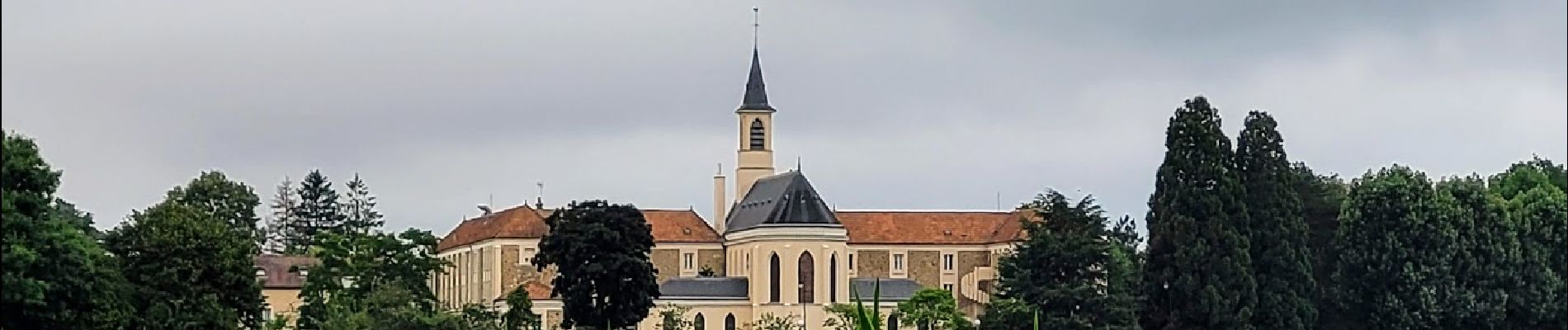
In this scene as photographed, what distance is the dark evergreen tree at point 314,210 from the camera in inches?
4439

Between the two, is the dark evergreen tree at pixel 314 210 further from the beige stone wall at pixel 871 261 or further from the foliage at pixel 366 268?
the foliage at pixel 366 268

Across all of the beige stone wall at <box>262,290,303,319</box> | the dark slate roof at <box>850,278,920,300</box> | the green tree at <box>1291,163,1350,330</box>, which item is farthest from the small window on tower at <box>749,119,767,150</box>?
the green tree at <box>1291,163,1350,330</box>

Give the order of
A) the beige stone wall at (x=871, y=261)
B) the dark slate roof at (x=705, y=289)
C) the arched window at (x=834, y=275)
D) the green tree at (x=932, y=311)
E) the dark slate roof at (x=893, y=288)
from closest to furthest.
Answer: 1. the green tree at (x=932, y=311)
2. the dark slate roof at (x=705, y=289)
3. the dark slate roof at (x=893, y=288)
4. the arched window at (x=834, y=275)
5. the beige stone wall at (x=871, y=261)

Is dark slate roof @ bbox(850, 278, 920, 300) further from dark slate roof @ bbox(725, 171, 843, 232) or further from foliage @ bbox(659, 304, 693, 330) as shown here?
foliage @ bbox(659, 304, 693, 330)

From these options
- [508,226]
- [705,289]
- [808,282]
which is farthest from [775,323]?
[508,226]

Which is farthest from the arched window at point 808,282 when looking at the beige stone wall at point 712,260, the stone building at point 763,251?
the beige stone wall at point 712,260

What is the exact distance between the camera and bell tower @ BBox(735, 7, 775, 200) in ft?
325

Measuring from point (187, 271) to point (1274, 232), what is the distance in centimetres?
2284

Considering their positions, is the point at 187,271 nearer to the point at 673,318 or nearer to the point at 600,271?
the point at 600,271

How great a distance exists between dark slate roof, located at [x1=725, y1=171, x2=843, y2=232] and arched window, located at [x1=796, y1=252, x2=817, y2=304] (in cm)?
150

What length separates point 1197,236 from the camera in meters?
51.3

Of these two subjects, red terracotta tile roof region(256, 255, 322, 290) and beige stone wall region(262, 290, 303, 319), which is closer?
beige stone wall region(262, 290, 303, 319)

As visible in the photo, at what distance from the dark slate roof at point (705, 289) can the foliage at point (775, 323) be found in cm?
192

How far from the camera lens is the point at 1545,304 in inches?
1918
